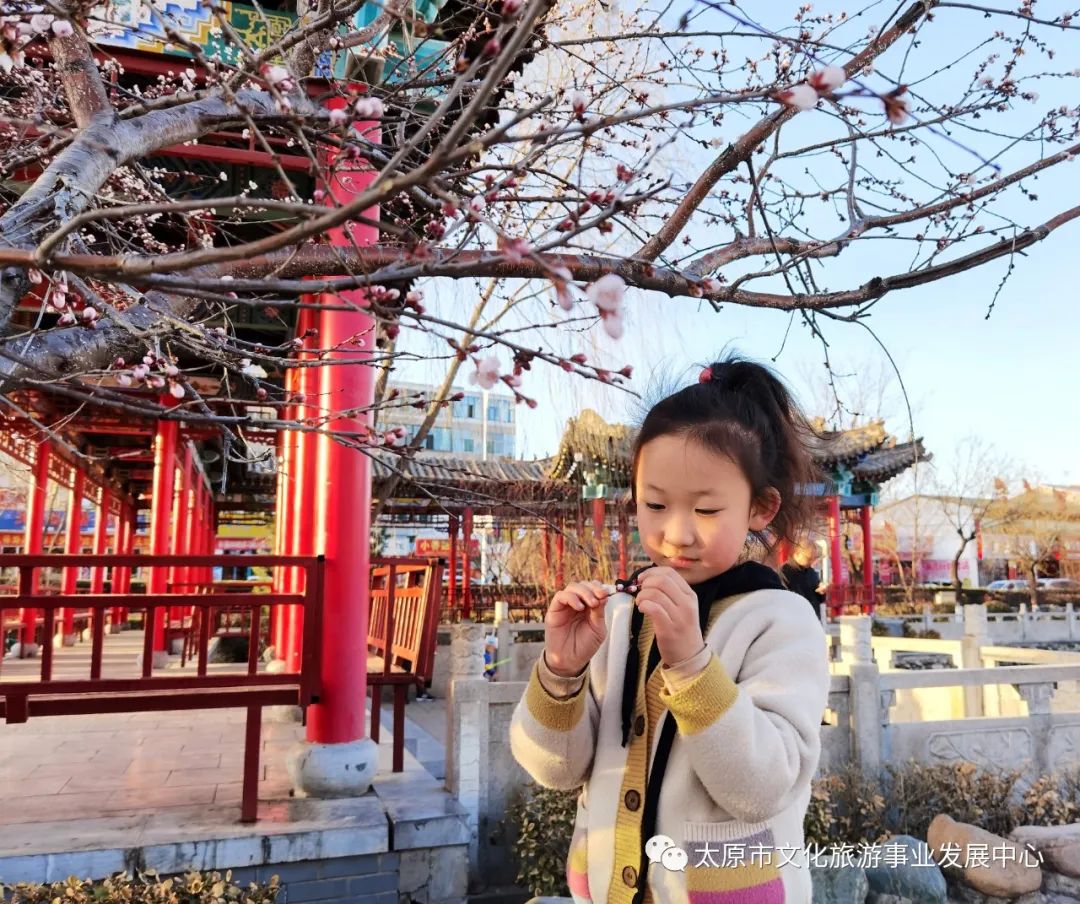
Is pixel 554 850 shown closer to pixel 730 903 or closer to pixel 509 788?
pixel 509 788

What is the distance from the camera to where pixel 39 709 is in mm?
3400

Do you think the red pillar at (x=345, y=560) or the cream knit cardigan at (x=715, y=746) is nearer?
the cream knit cardigan at (x=715, y=746)

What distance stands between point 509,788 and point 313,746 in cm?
123

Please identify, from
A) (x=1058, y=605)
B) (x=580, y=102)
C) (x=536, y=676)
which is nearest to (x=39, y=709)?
(x=536, y=676)

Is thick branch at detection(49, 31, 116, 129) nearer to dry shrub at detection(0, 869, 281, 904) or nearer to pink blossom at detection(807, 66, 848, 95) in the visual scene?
pink blossom at detection(807, 66, 848, 95)

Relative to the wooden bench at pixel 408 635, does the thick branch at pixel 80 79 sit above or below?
above

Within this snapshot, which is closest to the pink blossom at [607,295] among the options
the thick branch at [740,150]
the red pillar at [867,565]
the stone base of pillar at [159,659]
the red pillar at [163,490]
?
the thick branch at [740,150]

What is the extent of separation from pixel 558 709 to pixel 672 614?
37 centimetres

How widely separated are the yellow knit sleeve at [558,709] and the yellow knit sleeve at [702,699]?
10.7 inches

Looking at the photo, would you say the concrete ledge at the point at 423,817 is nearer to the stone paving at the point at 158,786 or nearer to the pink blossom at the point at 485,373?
the stone paving at the point at 158,786

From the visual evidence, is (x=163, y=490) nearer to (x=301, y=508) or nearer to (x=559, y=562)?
(x=301, y=508)

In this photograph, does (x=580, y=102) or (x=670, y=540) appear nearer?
(x=580, y=102)

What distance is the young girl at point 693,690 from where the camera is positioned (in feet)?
4.14

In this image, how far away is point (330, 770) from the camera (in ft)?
13.1
